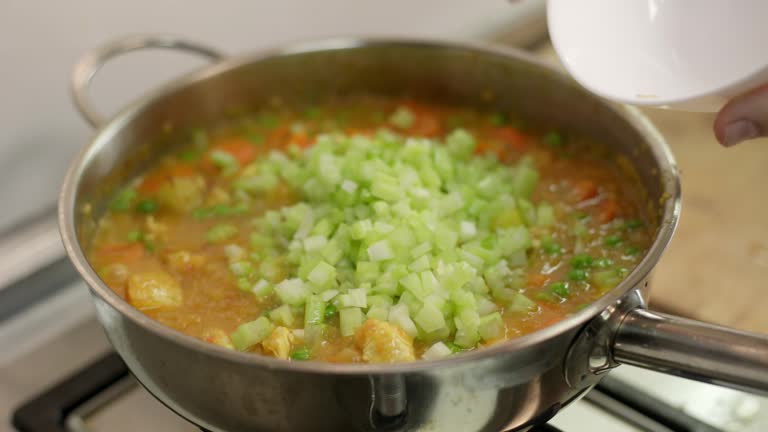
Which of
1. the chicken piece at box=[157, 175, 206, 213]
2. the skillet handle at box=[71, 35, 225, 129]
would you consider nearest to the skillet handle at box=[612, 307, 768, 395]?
the chicken piece at box=[157, 175, 206, 213]

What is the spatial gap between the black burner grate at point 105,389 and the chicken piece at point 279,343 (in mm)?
346

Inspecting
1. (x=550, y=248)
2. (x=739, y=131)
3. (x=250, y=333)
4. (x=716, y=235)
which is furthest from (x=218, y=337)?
(x=716, y=235)

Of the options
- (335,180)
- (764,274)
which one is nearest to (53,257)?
(335,180)

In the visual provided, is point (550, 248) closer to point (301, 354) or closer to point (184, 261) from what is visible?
point (301, 354)

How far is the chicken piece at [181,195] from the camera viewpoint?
4.39 feet

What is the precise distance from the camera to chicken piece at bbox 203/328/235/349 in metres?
1.02

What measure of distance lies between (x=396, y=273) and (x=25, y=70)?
0.81m

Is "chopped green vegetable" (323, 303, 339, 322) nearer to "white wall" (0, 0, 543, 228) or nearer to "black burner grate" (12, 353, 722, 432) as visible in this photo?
"black burner grate" (12, 353, 722, 432)

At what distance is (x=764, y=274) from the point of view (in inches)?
54.9

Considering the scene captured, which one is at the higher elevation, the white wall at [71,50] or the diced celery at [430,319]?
the white wall at [71,50]

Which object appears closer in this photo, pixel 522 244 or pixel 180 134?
pixel 522 244

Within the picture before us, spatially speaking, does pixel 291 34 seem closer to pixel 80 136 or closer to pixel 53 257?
pixel 80 136

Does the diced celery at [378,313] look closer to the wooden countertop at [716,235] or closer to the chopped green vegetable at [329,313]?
the chopped green vegetable at [329,313]

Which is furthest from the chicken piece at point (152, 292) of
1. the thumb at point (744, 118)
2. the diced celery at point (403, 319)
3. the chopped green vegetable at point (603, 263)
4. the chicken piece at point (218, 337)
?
the thumb at point (744, 118)
